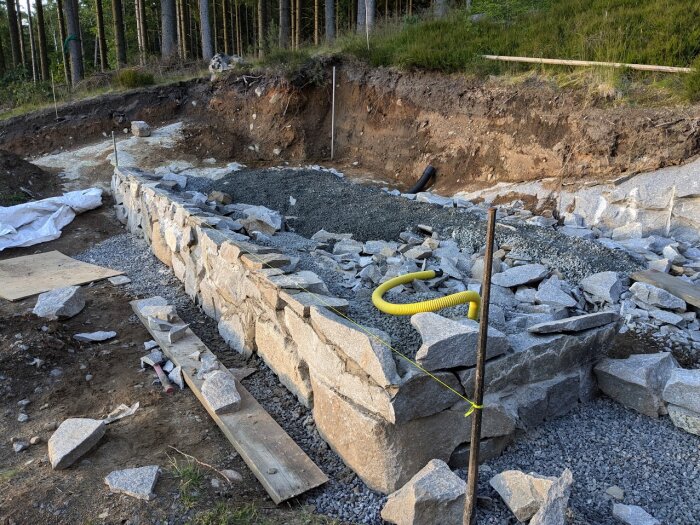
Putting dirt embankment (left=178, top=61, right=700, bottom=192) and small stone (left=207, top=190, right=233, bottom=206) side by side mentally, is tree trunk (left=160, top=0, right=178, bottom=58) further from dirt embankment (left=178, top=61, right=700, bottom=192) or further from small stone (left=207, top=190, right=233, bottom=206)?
small stone (left=207, top=190, right=233, bottom=206)

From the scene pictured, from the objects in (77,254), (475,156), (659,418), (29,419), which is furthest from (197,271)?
(475,156)

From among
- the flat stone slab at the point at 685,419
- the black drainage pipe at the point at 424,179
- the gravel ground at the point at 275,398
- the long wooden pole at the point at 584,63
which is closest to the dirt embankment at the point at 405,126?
the black drainage pipe at the point at 424,179

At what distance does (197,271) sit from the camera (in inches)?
222

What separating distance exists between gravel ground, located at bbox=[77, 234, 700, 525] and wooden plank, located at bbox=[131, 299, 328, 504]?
0.12m

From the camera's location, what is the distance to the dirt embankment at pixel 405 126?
7836mm

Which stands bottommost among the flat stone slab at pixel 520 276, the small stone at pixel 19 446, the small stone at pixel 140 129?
the small stone at pixel 19 446

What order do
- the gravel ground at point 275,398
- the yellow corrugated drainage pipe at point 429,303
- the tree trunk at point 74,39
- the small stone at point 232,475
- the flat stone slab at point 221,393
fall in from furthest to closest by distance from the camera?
the tree trunk at point 74,39, the flat stone slab at point 221,393, the small stone at point 232,475, the gravel ground at point 275,398, the yellow corrugated drainage pipe at point 429,303

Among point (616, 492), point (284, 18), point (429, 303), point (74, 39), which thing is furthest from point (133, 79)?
point (616, 492)

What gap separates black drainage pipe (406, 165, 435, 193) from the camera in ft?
33.2

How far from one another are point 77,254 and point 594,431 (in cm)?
683

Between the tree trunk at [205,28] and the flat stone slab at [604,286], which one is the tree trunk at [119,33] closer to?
the tree trunk at [205,28]

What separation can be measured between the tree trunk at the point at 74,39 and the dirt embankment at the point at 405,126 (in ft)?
16.1

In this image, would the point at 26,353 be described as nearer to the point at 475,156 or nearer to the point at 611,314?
the point at 611,314

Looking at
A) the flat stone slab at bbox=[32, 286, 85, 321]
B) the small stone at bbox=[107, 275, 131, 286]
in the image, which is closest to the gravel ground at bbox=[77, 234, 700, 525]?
the flat stone slab at bbox=[32, 286, 85, 321]
